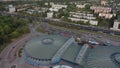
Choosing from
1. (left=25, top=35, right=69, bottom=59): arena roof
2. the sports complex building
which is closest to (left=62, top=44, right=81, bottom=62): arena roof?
the sports complex building

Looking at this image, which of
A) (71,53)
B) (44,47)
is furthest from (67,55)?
(44,47)

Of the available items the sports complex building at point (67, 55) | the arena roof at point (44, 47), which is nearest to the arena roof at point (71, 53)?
the sports complex building at point (67, 55)

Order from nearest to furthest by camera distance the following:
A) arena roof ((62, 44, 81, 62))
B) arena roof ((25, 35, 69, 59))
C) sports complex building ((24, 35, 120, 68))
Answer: sports complex building ((24, 35, 120, 68))
arena roof ((62, 44, 81, 62))
arena roof ((25, 35, 69, 59))

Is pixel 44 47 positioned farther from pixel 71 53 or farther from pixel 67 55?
pixel 71 53

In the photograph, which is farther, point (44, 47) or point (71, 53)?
point (44, 47)

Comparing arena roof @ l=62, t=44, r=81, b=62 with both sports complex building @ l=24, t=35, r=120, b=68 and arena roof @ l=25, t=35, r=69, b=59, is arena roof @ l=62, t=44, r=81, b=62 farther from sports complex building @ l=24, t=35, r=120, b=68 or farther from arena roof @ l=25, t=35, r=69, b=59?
arena roof @ l=25, t=35, r=69, b=59

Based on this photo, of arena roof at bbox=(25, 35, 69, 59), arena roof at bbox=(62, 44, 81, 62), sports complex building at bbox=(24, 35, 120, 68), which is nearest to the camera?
sports complex building at bbox=(24, 35, 120, 68)

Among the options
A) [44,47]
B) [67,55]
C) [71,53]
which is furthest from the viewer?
[44,47]

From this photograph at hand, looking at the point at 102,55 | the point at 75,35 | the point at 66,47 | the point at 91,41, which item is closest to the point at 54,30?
the point at 75,35
